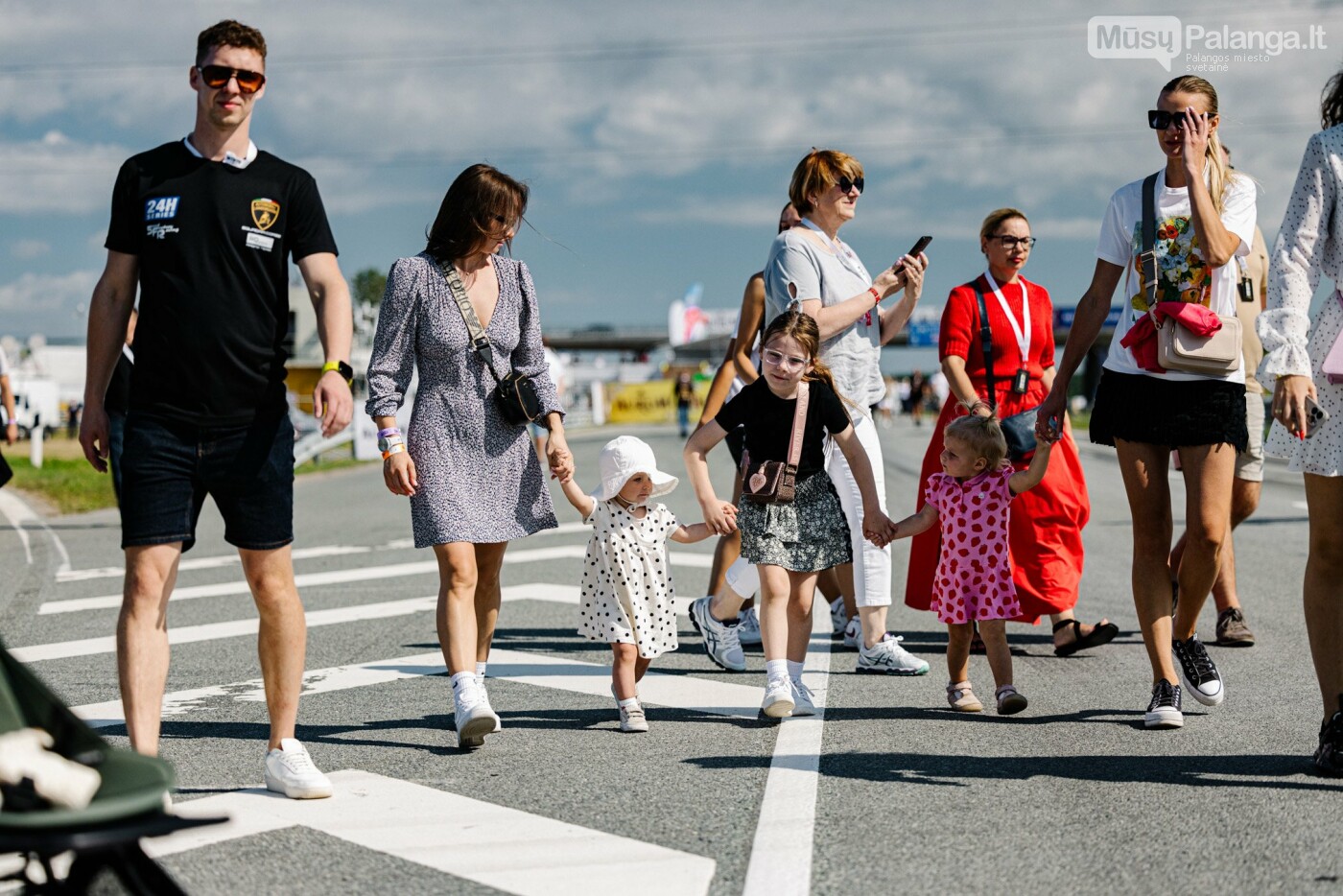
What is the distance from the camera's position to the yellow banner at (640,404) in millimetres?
64062

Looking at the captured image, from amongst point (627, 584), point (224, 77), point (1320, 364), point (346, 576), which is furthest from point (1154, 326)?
point (346, 576)

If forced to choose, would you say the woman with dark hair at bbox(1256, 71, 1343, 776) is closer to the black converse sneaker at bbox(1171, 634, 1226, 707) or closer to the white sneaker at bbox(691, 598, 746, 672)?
the black converse sneaker at bbox(1171, 634, 1226, 707)

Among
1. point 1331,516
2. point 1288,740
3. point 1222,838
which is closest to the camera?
point 1222,838

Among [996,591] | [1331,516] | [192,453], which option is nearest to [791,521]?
[996,591]

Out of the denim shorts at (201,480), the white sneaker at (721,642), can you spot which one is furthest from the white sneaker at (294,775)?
the white sneaker at (721,642)

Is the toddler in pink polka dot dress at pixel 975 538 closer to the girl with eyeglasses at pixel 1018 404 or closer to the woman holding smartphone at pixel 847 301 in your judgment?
the woman holding smartphone at pixel 847 301

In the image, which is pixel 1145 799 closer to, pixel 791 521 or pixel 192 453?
pixel 791 521

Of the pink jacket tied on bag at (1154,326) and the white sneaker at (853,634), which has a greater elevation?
the pink jacket tied on bag at (1154,326)

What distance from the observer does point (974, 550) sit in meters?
5.47

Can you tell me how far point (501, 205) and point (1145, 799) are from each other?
2812 millimetres

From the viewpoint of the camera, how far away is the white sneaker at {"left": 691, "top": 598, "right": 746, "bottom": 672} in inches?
252

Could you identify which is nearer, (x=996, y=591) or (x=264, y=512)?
(x=264, y=512)

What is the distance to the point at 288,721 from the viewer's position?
427 centimetres

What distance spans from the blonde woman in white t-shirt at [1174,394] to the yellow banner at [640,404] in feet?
187
